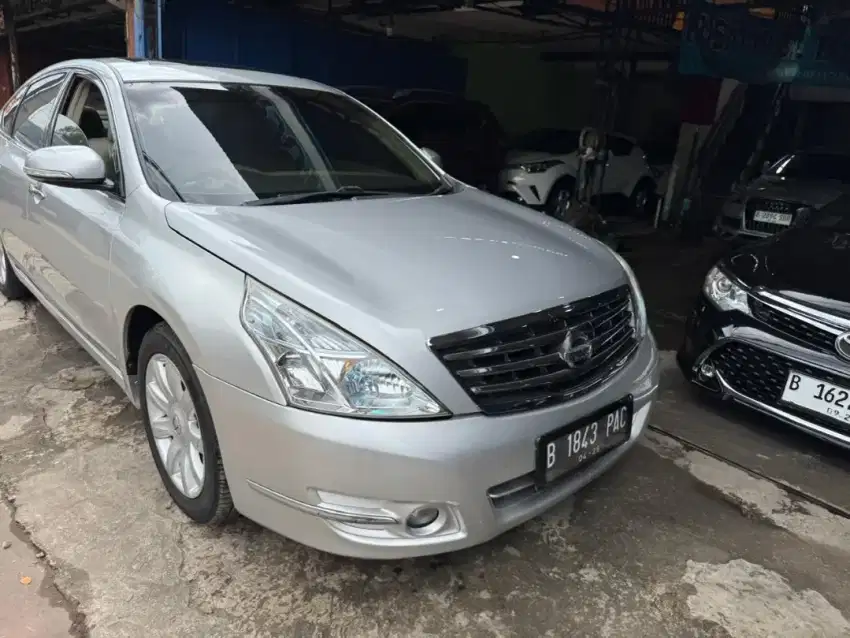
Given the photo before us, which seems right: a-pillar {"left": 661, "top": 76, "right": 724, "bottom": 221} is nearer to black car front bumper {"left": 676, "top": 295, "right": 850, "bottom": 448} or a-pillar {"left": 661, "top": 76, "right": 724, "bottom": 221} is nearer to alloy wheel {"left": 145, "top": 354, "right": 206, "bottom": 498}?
black car front bumper {"left": 676, "top": 295, "right": 850, "bottom": 448}

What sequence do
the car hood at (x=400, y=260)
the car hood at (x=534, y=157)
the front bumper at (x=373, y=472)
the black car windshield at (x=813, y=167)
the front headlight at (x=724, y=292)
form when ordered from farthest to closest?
the car hood at (x=534, y=157) < the black car windshield at (x=813, y=167) < the front headlight at (x=724, y=292) < the car hood at (x=400, y=260) < the front bumper at (x=373, y=472)

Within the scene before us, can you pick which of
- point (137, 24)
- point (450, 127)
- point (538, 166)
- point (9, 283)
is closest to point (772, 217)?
point (538, 166)

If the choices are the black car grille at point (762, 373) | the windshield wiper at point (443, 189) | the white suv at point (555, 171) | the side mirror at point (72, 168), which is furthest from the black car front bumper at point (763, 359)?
the white suv at point (555, 171)

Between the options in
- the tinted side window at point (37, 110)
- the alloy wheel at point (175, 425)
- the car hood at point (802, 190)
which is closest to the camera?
the alloy wheel at point (175, 425)

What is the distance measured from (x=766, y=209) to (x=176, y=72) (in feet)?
20.5

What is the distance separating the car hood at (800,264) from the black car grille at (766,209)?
11.8 feet

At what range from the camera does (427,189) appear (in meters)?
2.87

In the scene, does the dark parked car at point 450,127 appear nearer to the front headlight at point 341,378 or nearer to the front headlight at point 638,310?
the front headlight at point 638,310

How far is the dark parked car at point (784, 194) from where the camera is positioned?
6770mm

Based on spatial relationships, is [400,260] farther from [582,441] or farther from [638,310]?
[638,310]

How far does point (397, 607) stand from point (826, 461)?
2.14 metres

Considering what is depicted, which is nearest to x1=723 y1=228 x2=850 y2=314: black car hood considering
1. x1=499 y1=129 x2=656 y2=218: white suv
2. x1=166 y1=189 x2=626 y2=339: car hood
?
x1=166 y1=189 x2=626 y2=339: car hood

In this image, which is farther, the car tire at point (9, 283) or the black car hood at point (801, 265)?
the car tire at point (9, 283)

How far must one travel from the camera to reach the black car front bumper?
2631 millimetres
